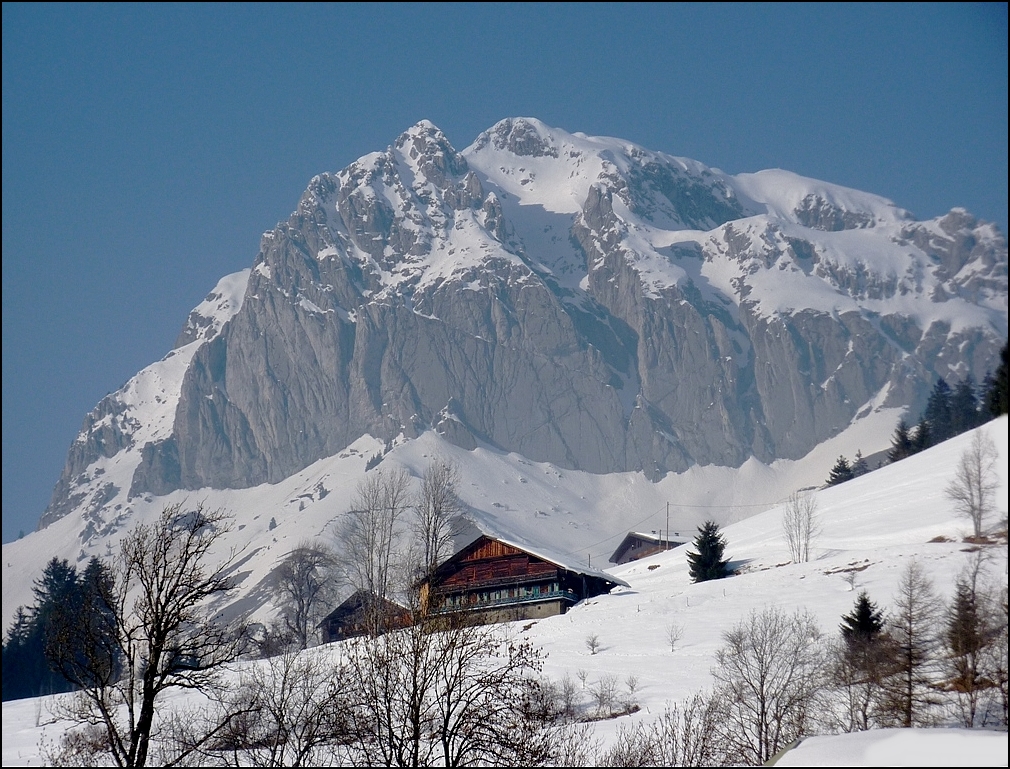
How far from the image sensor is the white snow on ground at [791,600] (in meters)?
15.0

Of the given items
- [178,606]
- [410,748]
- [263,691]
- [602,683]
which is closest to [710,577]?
[602,683]

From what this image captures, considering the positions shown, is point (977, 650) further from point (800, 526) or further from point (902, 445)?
point (902, 445)

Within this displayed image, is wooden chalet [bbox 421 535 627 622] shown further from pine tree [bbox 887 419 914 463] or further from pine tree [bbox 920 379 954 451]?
pine tree [bbox 887 419 914 463]

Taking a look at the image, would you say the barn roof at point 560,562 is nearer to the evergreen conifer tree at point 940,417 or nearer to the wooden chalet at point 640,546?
the evergreen conifer tree at point 940,417

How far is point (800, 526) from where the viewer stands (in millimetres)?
79625

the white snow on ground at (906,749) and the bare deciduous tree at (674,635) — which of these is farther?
the bare deciduous tree at (674,635)

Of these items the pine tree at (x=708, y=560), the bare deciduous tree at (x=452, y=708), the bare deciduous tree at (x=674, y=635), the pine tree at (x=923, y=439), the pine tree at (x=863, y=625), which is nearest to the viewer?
the bare deciduous tree at (x=452, y=708)

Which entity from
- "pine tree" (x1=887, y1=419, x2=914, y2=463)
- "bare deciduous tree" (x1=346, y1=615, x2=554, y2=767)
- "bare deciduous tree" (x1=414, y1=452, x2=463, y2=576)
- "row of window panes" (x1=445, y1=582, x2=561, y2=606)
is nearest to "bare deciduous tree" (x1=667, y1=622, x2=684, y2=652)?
"bare deciduous tree" (x1=414, y1=452, x2=463, y2=576)

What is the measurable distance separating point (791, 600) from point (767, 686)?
59.2ft

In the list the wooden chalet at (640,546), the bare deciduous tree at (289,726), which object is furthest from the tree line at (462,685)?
the wooden chalet at (640,546)

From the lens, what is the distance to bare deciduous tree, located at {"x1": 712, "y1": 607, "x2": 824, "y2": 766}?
107ft

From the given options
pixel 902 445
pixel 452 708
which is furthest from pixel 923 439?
pixel 452 708

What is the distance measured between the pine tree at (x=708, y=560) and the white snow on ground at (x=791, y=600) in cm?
150

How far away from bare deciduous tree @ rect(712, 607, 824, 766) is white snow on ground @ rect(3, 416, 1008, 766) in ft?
6.31
